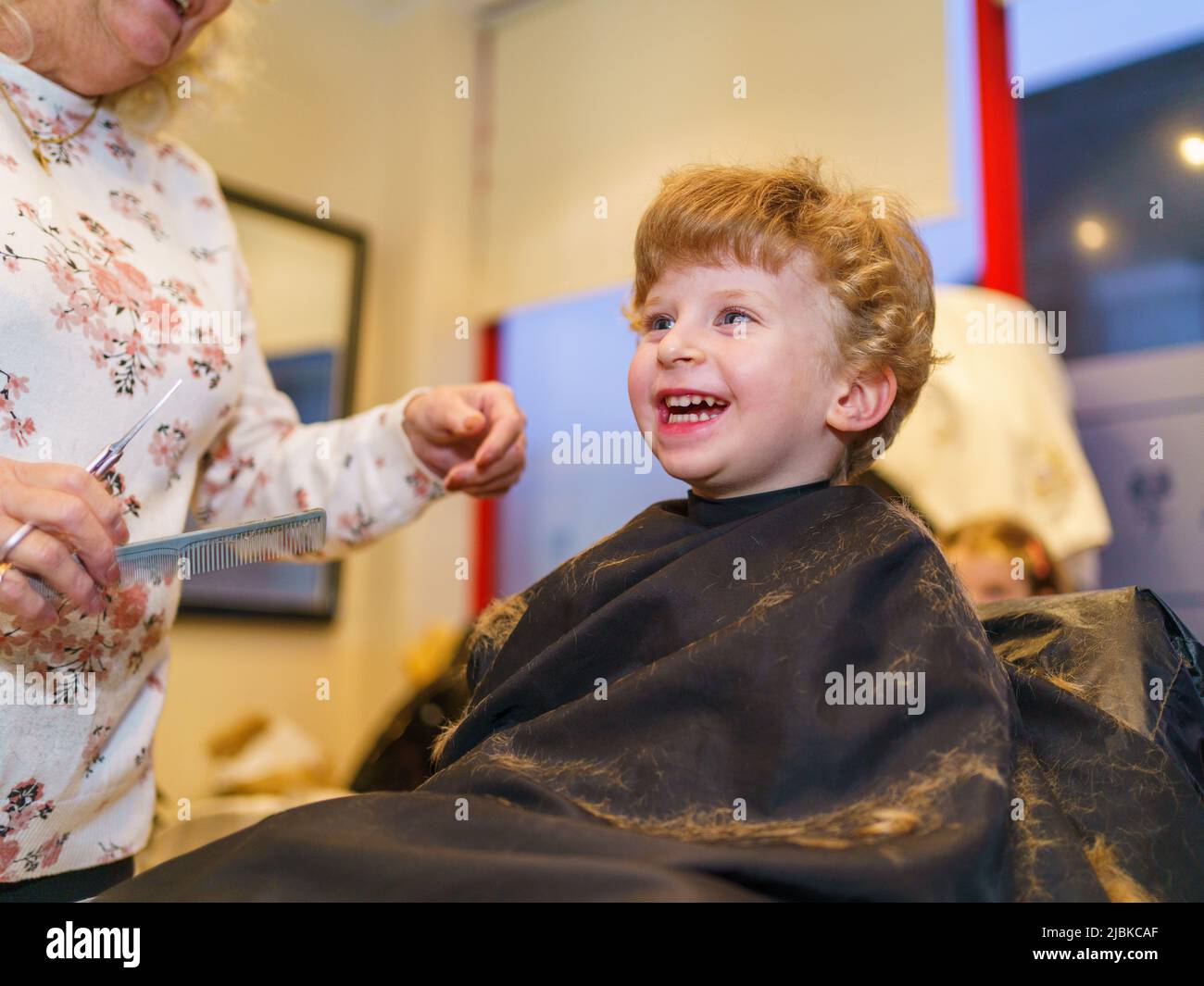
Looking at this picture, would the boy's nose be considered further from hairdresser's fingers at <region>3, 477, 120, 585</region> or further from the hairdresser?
hairdresser's fingers at <region>3, 477, 120, 585</region>

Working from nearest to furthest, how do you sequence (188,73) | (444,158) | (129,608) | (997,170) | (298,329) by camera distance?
(129,608)
(188,73)
(997,170)
(298,329)
(444,158)

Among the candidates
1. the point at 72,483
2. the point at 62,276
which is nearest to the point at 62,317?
the point at 62,276

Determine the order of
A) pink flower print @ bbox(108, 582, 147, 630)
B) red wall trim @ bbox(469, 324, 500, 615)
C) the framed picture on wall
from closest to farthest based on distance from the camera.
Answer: pink flower print @ bbox(108, 582, 147, 630)
the framed picture on wall
red wall trim @ bbox(469, 324, 500, 615)

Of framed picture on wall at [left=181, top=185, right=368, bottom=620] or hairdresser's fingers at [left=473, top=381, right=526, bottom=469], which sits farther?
framed picture on wall at [left=181, top=185, right=368, bottom=620]

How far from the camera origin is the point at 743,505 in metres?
1.22

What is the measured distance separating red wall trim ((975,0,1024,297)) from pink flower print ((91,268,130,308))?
2023 mm

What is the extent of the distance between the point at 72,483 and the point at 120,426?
28 centimetres

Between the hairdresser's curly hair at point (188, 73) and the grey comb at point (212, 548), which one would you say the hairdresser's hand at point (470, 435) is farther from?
the hairdresser's curly hair at point (188, 73)

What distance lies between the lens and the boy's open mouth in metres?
1.19

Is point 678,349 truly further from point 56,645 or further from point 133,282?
point 56,645

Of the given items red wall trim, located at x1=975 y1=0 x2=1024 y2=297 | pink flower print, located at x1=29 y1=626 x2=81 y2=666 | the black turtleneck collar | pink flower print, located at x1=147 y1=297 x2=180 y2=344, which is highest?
red wall trim, located at x1=975 y1=0 x2=1024 y2=297

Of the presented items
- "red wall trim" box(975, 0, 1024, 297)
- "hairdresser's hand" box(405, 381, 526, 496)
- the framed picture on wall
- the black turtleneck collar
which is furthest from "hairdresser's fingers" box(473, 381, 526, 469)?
the framed picture on wall

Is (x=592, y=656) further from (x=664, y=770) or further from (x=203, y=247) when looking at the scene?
(x=203, y=247)

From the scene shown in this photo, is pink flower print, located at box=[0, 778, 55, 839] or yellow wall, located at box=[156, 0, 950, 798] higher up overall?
yellow wall, located at box=[156, 0, 950, 798]
